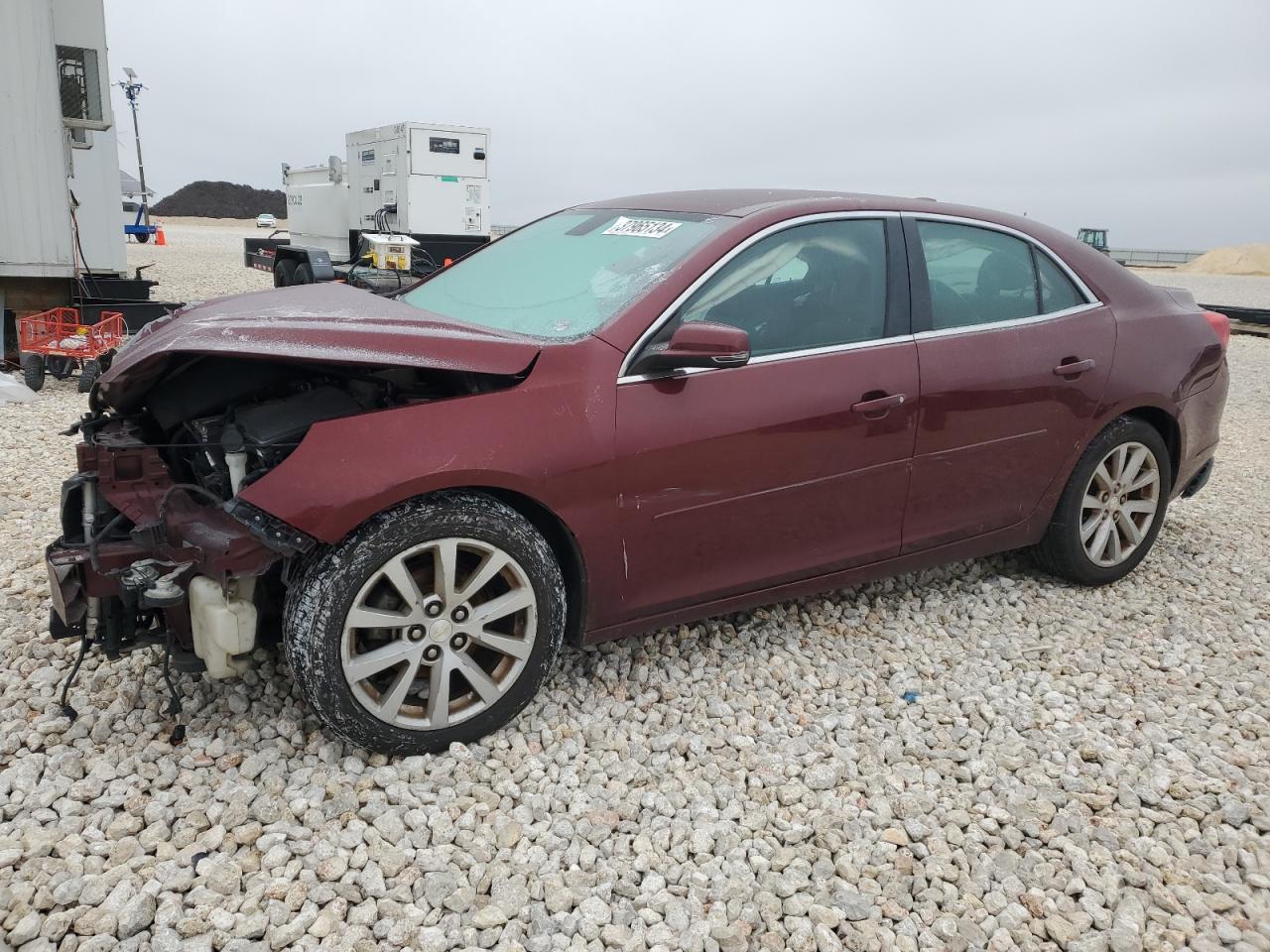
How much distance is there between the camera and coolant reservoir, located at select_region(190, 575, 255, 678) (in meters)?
2.75

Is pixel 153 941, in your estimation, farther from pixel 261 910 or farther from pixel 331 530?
pixel 331 530

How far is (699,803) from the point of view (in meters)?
2.85

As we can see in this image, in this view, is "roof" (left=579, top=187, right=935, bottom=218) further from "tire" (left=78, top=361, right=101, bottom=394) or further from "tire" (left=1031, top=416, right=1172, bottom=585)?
"tire" (left=78, top=361, right=101, bottom=394)

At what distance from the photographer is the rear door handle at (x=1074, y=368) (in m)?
3.95

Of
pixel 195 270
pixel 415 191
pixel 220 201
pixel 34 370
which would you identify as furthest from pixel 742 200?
pixel 220 201

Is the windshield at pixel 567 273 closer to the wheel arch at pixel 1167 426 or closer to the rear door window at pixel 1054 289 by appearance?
the rear door window at pixel 1054 289

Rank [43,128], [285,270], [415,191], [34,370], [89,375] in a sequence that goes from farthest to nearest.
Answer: [415,191] < [285,270] < [43,128] < [34,370] < [89,375]

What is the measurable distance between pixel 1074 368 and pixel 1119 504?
81 cm

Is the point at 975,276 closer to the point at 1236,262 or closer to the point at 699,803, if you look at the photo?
the point at 699,803

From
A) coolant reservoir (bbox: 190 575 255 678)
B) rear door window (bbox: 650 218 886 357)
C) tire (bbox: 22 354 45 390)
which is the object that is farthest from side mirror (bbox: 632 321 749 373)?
tire (bbox: 22 354 45 390)

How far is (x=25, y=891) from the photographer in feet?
7.68

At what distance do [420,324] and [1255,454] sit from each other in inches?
287

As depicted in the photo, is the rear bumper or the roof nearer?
the roof

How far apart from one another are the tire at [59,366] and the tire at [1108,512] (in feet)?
25.8
